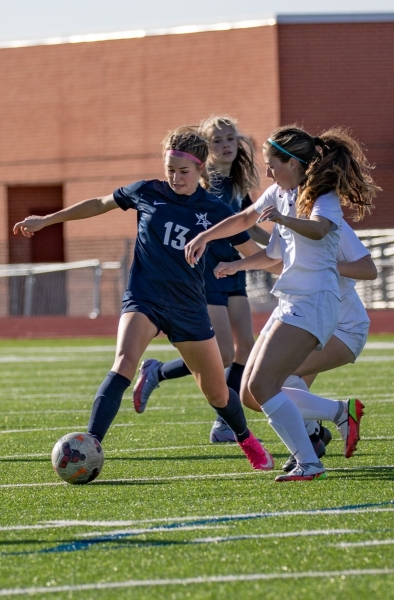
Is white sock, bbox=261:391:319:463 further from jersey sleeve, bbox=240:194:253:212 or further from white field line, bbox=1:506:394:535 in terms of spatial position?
jersey sleeve, bbox=240:194:253:212

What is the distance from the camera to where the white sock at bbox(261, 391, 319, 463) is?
5516mm

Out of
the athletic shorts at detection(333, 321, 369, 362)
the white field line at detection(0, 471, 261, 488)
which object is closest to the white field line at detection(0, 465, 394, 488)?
the white field line at detection(0, 471, 261, 488)

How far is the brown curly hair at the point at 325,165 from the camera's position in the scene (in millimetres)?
5469

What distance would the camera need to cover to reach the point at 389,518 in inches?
173

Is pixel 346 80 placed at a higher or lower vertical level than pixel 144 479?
higher

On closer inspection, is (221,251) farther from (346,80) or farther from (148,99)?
(148,99)

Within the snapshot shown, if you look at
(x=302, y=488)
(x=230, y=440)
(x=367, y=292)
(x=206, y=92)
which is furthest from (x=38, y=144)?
(x=302, y=488)

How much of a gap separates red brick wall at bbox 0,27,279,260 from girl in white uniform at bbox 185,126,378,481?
84.0 ft

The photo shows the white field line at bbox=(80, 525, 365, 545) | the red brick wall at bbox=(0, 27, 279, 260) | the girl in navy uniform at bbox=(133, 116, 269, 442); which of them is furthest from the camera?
the red brick wall at bbox=(0, 27, 279, 260)

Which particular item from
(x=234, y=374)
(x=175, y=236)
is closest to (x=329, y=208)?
(x=175, y=236)

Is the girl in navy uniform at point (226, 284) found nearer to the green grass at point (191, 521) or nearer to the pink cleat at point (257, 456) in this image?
the green grass at point (191, 521)

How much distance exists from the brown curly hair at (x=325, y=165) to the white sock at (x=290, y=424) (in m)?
0.95

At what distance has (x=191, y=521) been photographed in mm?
4457

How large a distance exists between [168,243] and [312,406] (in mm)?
1174
